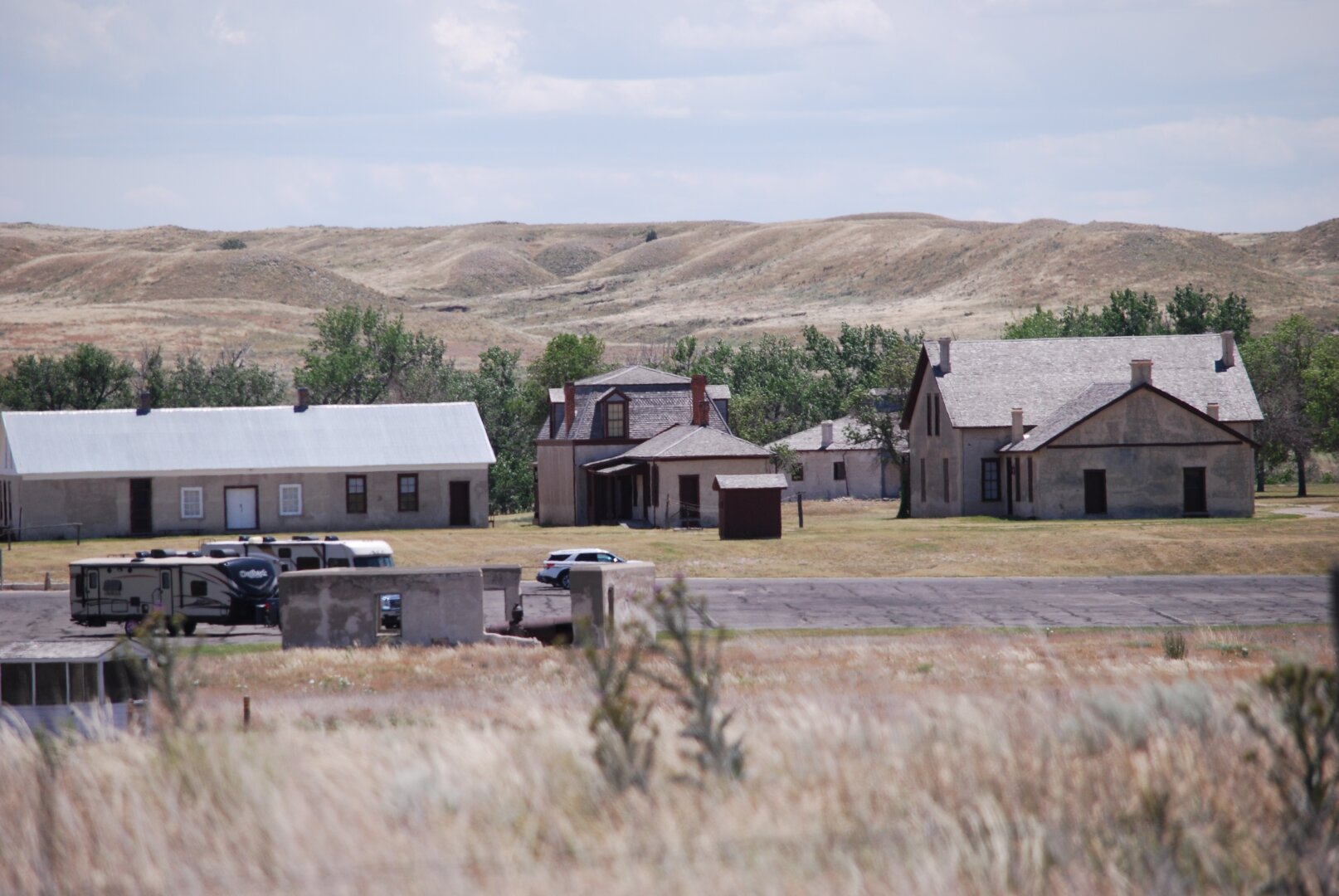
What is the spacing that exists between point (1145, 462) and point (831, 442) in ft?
93.8

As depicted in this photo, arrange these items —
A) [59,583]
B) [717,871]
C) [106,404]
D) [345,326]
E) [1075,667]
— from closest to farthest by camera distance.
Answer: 1. [717,871]
2. [1075,667]
3. [59,583]
4. [106,404]
5. [345,326]

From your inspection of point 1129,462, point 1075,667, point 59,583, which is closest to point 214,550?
point 59,583

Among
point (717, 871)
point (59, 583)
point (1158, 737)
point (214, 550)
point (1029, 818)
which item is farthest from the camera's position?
point (59, 583)

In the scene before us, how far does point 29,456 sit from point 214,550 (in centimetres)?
2202

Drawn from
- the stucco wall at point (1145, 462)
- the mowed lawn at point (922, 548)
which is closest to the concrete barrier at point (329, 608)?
the mowed lawn at point (922, 548)

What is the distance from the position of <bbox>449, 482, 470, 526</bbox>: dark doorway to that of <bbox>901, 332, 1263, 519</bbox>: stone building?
19.3 meters

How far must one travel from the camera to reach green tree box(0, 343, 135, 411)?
77.1m

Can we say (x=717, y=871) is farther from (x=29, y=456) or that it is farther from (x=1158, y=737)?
(x=29, y=456)

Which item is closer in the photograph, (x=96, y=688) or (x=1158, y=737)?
(x=1158, y=737)

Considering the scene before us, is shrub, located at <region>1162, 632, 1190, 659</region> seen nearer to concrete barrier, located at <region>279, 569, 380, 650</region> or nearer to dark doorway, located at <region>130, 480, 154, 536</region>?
concrete barrier, located at <region>279, 569, 380, 650</region>

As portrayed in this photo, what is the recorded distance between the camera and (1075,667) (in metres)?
18.4

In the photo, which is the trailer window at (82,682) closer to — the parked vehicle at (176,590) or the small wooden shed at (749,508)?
the parked vehicle at (176,590)

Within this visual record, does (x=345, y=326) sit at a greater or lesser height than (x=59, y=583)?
greater

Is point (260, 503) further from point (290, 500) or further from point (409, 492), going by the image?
point (409, 492)
